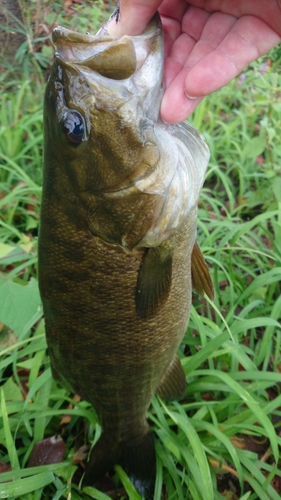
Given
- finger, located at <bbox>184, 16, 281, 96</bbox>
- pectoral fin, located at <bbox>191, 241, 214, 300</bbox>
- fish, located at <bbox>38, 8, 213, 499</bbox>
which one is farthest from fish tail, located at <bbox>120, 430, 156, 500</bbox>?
finger, located at <bbox>184, 16, 281, 96</bbox>

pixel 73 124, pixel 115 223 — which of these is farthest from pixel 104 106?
pixel 115 223

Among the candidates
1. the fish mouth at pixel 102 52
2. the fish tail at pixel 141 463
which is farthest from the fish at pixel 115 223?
the fish tail at pixel 141 463

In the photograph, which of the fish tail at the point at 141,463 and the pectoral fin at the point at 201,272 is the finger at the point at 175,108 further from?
the fish tail at the point at 141,463

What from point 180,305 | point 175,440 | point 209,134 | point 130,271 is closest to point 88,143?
point 130,271

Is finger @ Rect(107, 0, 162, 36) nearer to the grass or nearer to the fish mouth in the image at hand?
the fish mouth

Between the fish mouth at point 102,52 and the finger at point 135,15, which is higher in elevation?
the finger at point 135,15

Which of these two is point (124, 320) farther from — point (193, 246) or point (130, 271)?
point (193, 246)
